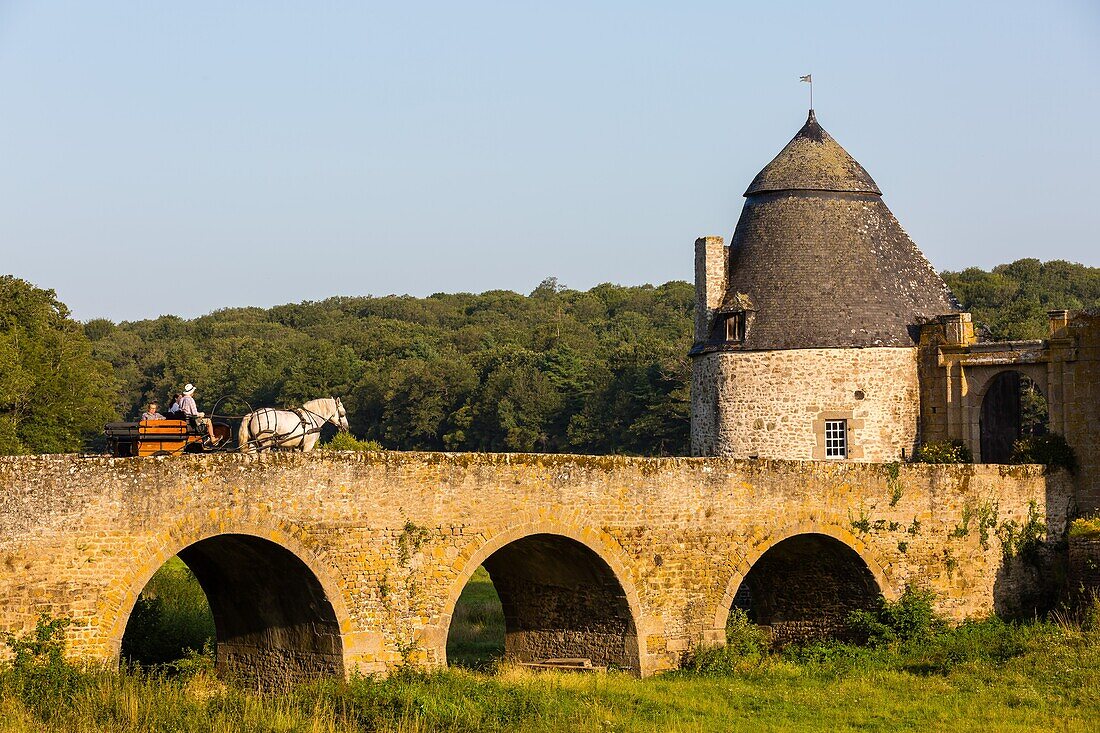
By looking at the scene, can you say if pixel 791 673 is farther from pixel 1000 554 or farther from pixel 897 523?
pixel 1000 554

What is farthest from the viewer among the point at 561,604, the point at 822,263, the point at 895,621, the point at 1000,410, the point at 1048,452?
the point at 1000,410

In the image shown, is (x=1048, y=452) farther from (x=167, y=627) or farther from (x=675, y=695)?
(x=167, y=627)

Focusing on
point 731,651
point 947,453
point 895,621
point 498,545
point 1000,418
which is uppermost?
point 1000,418

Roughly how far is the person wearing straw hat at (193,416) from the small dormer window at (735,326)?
1521 centimetres

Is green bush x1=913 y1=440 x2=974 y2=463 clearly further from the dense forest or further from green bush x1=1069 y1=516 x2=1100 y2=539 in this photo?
the dense forest

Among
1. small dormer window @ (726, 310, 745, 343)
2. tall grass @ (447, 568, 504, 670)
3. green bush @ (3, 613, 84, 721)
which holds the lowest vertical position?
tall grass @ (447, 568, 504, 670)

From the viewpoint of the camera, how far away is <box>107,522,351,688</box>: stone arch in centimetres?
1989

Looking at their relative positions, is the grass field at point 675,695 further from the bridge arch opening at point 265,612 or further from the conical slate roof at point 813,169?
the conical slate roof at point 813,169

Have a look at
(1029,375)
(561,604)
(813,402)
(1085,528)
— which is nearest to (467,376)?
(813,402)

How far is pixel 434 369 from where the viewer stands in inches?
2840

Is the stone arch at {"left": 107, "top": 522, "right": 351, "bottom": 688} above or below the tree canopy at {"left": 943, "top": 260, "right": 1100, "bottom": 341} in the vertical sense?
below

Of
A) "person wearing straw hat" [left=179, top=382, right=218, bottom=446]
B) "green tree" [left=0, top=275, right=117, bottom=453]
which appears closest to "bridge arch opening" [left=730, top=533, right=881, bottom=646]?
"person wearing straw hat" [left=179, top=382, right=218, bottom=446]

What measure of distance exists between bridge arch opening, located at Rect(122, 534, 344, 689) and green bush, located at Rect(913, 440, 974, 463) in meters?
16.8

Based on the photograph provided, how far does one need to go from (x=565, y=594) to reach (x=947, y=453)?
465 inches
